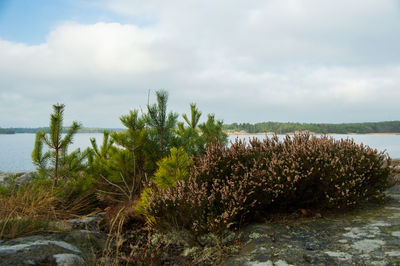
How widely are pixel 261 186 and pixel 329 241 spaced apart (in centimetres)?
102

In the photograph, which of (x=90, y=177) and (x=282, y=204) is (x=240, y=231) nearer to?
(x=282, y=204)

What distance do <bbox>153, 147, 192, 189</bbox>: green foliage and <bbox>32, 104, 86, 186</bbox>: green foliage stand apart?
2.20 metres

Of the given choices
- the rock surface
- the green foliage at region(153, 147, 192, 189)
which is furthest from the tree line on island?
the rock surface

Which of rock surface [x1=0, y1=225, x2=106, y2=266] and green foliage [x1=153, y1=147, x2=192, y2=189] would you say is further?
green foliage [x1=153, y1=147, x2=192, y2=189]

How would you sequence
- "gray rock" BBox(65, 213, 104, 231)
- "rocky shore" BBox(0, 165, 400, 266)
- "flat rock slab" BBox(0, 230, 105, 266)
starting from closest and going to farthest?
"flat rock slab" BBox(0, 230, 105, 266) < "rocky shore" BBox(0, 165, 400, 266) < "gray rock" BBox(65, 213, 104, 231)

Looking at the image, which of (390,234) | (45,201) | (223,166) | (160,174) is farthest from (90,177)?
(390,234)

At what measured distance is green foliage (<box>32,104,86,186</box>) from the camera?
17.7ft

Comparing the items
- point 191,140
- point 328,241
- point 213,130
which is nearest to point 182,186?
point 328,241

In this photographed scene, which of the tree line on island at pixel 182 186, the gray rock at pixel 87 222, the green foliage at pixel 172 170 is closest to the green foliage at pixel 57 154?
the tree line on island at pixel 182 186

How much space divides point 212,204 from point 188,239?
0.54 meters

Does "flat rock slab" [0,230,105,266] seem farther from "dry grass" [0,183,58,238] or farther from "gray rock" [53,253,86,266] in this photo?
"dry grass" [0,183,58,238]

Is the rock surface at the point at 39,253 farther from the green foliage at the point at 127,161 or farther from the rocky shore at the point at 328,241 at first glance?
the green foliage at the point at 127,161

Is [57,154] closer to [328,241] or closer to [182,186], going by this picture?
[182,186]

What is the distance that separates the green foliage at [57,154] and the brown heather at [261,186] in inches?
101
